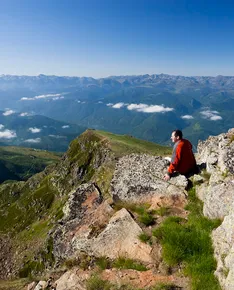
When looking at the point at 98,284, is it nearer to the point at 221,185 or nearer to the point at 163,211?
the point at 163,211

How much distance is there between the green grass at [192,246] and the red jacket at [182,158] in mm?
6169

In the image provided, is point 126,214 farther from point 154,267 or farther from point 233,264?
point 233,264

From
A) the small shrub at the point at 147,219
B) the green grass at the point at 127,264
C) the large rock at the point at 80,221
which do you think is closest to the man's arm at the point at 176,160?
the small shrub at the point at 147,219

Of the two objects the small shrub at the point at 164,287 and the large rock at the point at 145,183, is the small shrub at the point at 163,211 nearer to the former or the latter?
the large rock at the point at 145,183

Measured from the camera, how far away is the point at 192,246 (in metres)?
13.3

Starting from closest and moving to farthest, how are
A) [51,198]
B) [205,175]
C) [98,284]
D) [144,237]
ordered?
[98,284] < [144,237] < [205,175] < [51,198]

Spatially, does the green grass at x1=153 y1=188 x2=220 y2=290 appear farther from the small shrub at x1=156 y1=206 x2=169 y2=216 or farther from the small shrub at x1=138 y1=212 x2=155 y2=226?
the small shrub at x1=156 y1=206 x2=169 y2=216

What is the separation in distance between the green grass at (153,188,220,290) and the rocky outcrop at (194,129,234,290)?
43 centimetres

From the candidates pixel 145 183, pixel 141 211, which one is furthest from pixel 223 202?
pixel 145 183

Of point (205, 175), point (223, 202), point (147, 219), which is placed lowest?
point (147, 219)

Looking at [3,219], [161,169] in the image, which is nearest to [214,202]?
[161,169]

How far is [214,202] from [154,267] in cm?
544

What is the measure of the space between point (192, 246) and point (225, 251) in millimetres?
1784

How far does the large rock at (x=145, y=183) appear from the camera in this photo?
21.1m
